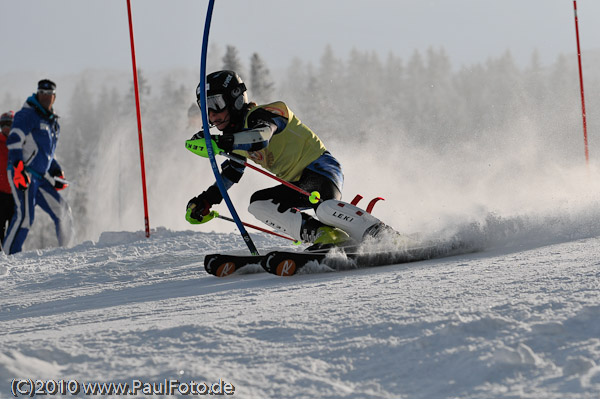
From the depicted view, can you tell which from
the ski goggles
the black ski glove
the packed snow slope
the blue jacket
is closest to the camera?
the packed snow slope

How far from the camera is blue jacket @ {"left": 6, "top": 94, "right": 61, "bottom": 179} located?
689 centimetres

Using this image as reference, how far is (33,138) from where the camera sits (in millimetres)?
7039

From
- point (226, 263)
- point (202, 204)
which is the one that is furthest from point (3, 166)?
point (226, 263)

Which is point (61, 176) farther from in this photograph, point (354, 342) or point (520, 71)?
point (520, 71)

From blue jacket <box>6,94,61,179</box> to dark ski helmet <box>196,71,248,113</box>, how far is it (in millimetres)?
3596

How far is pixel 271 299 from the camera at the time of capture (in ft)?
8.63

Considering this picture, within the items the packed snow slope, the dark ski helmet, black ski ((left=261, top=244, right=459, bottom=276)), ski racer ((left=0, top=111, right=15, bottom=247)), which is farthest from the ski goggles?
ski racer ((left=0, top=111, right=15, bottom=247))

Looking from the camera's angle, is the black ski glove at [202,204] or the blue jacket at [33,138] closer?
the black ski glove at [202,204]

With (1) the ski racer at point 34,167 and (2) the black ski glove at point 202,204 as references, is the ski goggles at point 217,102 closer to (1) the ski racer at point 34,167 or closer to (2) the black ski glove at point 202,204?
(2) the black ski glove at point 202,204

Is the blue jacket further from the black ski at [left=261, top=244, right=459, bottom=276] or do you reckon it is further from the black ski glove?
the black ski at [left=261, top=244, right=459, bottom=276]

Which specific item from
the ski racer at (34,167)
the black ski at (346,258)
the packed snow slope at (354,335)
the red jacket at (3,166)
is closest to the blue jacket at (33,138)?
the ski racer at (34,167)

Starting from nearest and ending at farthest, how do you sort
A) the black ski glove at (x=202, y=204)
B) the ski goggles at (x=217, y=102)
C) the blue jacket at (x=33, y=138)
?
1. the ski goggles at (x=217, y=102)
2. the black ski glove at (x=202, y=204)
3. the blue jacket at (x=33, y=138)

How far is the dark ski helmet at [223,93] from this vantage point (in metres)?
4.08

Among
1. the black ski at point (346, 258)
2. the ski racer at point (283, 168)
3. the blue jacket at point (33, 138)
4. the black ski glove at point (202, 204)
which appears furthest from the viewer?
the blue jacket at point (33, 138)
